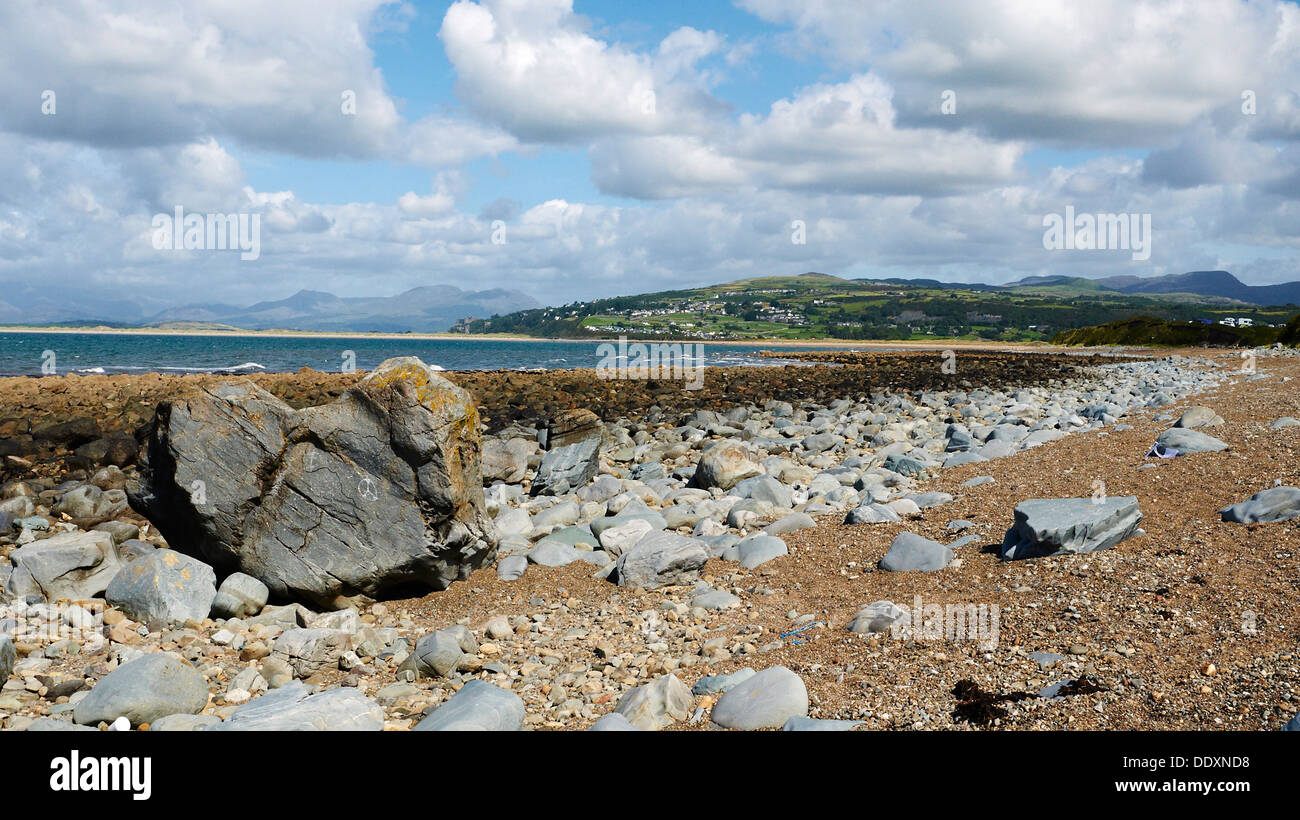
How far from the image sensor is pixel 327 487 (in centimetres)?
802

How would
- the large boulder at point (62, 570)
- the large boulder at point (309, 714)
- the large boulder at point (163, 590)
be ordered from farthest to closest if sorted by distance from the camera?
the large boulder at point (62, 570) → the large boulder at point (163, 590) → the large boulder at point (309, 714)

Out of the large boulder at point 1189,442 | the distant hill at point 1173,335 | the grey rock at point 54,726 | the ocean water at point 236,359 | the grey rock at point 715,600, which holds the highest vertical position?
the distant hill at point 1173,335

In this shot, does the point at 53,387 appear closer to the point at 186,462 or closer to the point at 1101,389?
the point at 186,462

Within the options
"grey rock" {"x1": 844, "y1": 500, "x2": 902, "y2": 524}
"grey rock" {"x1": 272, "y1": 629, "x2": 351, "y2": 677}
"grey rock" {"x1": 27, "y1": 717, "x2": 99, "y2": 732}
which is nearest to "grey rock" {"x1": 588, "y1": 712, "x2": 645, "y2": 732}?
"grey rock" {"x1": 272, "y1": 629, "x2": 351, "y2": 677}

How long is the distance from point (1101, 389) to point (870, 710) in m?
29.4

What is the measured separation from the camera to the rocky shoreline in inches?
203

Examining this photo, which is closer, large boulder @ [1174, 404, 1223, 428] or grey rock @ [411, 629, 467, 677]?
grey rock @ [411, 629, 467, 677]

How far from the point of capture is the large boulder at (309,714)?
486 cm

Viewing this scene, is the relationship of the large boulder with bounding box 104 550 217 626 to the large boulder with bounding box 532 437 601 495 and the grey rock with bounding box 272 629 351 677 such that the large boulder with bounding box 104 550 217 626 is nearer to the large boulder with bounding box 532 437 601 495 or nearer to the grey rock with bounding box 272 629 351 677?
the grey rock with bounding box 272 629 351 677

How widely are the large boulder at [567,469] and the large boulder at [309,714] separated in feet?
26.0

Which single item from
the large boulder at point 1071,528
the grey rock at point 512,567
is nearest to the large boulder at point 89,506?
the grey rock at point 512,567

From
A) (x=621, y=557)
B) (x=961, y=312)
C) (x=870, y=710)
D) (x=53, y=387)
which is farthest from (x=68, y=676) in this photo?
(x=961, y=312)

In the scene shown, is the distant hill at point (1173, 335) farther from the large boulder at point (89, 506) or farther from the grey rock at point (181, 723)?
the grey rock at point (181, 723)

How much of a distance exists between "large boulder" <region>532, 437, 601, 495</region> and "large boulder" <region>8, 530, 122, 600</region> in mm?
6546
